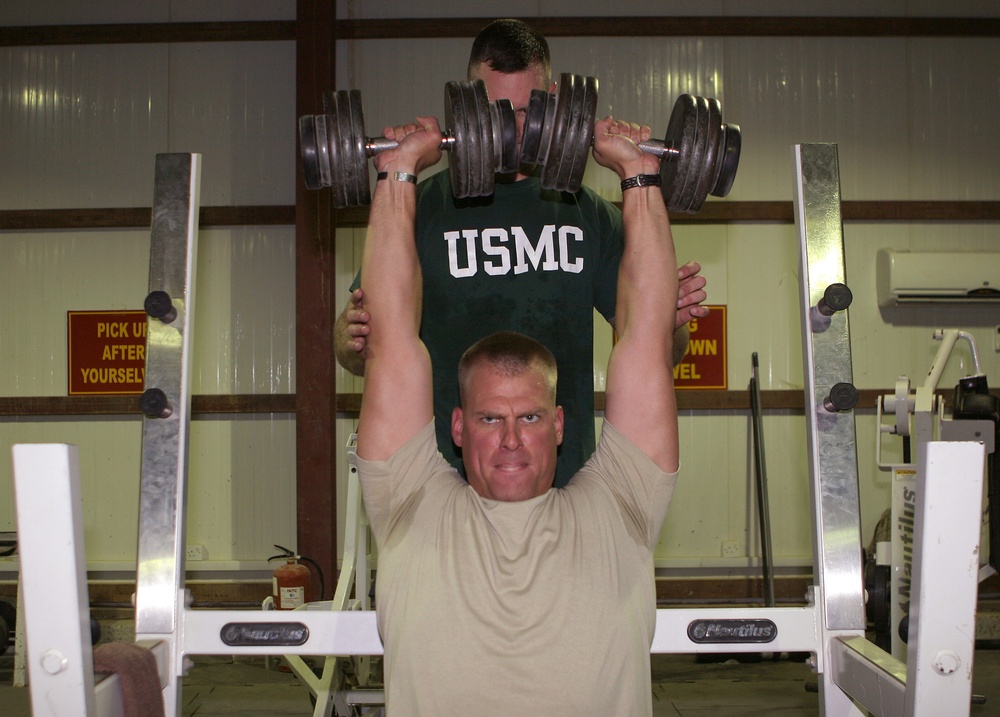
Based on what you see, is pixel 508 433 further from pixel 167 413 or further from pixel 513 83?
pixel 513 83

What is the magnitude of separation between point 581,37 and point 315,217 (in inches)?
77.7

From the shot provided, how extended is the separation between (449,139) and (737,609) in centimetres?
105

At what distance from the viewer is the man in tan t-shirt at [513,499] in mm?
1508

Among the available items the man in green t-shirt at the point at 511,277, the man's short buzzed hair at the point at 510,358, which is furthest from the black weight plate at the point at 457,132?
the man's short buzzed hair at the point at 510,358

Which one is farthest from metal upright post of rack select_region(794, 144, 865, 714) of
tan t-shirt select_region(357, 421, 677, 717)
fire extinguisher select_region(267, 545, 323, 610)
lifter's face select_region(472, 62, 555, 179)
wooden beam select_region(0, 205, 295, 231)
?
wooden beam select_region(0, 205, 295, 231)

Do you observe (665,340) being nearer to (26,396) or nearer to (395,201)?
(395,201)

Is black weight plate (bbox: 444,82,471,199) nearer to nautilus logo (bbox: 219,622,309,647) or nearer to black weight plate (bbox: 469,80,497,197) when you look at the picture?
black weight plate (bbox: 469,80,497,197)

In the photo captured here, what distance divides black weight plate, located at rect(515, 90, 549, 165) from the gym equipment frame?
1.72 feet

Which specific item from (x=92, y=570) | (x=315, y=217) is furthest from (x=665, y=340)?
(x=92, y=570)

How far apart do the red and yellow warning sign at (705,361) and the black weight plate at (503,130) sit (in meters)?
3.96

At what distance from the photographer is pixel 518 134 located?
6.25 ft

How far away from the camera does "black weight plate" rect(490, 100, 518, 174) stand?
1.85m

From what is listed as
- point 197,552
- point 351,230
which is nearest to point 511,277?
point 351,230

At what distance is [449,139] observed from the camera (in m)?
1.85
